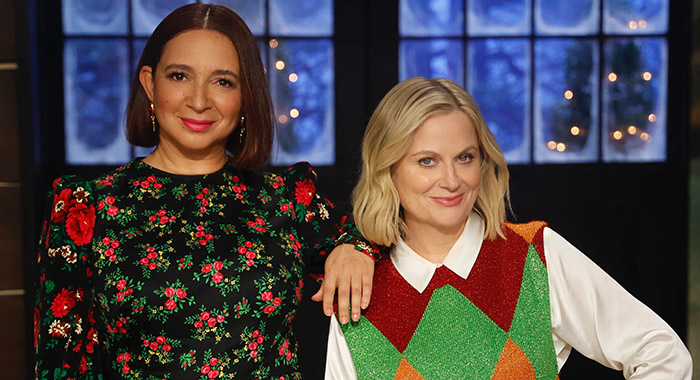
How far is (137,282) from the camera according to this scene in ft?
5.12

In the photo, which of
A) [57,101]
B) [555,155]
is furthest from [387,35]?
[57,101]

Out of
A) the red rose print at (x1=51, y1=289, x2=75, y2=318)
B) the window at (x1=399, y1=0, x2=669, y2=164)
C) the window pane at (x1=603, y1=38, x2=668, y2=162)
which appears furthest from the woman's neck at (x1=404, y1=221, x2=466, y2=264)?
the window pane at (x1=603, y1=38, x2=668, y2=162)

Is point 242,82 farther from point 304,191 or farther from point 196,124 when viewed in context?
point 304,191

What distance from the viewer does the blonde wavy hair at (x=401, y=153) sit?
1656 millimetres

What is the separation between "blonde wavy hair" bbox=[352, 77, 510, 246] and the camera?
1656 millimetres

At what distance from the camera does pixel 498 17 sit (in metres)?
3.40

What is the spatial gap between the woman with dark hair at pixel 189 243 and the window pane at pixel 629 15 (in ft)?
7.23

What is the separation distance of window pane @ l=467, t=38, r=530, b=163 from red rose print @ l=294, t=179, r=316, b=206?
176cm

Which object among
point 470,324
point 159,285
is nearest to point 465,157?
point 470,324

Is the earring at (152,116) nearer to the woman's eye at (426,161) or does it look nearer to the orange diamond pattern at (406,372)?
the woman's eye at (426,161)

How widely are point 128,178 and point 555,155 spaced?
7.48ft

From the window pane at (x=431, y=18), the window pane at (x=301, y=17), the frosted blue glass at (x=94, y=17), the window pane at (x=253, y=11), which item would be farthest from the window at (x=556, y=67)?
the frosted blue glass at (x=94, y=17)

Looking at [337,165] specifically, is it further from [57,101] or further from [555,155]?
[57,101]

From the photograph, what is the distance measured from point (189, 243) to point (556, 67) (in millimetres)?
2309
